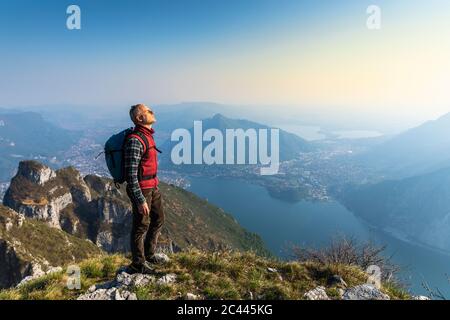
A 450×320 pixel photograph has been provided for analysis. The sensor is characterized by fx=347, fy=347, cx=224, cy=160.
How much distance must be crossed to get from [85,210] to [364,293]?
115 metres

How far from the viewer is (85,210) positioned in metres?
111

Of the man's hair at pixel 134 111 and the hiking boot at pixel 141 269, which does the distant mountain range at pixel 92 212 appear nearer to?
the hiking boot at pixel 141 269

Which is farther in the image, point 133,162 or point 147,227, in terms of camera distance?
point 147,227

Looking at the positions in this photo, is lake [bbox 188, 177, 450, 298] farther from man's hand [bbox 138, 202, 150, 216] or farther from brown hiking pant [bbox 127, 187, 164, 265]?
man's hand [bbox 138, 202, 150, 216]

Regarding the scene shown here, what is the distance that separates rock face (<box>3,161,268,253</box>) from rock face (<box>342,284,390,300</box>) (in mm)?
88394

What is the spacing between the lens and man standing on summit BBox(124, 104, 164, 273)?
237 inches

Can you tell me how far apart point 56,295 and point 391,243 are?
178180 millimetres

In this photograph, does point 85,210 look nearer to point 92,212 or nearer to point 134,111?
point 92,212

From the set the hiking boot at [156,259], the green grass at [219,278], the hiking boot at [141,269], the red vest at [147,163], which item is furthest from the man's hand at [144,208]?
the hiking boot at [156,259]

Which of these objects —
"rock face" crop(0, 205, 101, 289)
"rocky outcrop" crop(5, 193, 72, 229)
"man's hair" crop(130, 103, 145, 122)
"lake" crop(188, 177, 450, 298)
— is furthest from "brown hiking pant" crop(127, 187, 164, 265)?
"lake" crop(188, 177, 450, 298)

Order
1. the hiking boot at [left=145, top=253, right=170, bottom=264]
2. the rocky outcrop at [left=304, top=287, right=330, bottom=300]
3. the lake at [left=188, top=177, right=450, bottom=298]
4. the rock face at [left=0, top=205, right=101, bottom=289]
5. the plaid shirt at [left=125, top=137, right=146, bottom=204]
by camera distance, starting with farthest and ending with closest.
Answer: the lake at [left=188, top=177, right=450, bottom=298] < the rock face at [left=0, top=205, right=101, bottom=289] < the hiking boot at [left=145, top=253, right=170, bottom=264] < the rocky outcrop at [left=304, top=287, right=330, bottom=300] < the plaid shirt at [left=125, top=137, right=146, bottom=204]

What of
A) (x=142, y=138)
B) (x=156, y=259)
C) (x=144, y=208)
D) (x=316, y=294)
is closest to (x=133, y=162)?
(x=142, y=138)

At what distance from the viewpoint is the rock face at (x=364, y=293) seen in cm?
643

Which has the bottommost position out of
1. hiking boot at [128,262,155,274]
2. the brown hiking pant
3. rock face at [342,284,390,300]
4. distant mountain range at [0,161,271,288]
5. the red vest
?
distant mountain range at [0,161,271,288]
